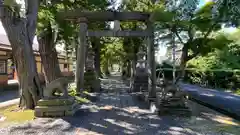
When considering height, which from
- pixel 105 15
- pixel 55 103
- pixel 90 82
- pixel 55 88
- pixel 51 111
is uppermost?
pixel 105 15

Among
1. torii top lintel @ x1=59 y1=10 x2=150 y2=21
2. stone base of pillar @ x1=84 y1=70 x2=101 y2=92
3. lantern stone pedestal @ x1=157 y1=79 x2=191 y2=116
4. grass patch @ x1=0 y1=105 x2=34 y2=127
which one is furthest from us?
stone base of pillar @ x1=84 y1=70 x2=101 y2=92

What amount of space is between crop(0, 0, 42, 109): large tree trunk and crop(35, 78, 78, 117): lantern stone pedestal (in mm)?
680

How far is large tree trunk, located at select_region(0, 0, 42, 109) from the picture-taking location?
5.55 metres

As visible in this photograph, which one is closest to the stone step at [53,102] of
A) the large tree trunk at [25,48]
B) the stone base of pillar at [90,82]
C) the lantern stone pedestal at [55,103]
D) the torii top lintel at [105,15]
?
the lantern stone pedestal at [55,103]

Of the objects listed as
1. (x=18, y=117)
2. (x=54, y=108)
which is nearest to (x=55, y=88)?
(x=54, y=108)

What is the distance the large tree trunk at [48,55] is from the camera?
888 centimetres

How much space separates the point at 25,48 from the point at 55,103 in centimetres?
165

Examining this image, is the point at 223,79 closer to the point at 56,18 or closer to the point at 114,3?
the point at 114,3

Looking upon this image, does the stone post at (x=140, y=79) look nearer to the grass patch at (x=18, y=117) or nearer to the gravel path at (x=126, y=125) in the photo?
the gravel path at (x=126, y=125)

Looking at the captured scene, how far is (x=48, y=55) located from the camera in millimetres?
8945

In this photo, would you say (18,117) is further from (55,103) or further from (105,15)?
(105,15)

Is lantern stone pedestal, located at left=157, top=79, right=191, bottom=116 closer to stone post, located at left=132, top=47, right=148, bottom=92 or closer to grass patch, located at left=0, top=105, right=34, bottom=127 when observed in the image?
grass patch, located at left=0, top=105, right=34, bottom=127

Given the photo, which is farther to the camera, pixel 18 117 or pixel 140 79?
pixel 140 79

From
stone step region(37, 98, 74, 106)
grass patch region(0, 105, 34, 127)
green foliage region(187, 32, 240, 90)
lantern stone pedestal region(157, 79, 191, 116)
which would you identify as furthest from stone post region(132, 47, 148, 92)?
grass patch region(0, 105, 34, 127)
